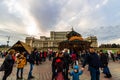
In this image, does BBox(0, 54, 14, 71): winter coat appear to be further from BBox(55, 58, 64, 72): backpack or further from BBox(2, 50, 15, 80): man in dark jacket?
BBox(55, 58, 64, 72): backpack

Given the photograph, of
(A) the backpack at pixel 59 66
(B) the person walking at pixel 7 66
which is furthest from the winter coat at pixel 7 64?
(A) the backpack at pixel 59 66

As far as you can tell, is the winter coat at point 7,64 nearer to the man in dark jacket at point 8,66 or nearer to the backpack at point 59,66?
the man in dark jacket at point 8,66

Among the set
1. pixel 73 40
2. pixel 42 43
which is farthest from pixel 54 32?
pixel 73 40

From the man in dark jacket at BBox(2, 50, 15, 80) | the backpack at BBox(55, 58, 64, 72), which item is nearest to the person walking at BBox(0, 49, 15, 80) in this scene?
the man in dark jacket at BBox(2, 50, 15, 80)

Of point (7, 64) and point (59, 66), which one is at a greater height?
point (7, 64)

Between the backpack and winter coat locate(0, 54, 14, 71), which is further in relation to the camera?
winter coat locate(0, 54, 14, 71)

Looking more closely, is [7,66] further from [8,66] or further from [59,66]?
[59,66]

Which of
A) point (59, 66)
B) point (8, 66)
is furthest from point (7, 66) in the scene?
point (59, 66)

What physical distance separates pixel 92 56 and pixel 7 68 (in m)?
4.00

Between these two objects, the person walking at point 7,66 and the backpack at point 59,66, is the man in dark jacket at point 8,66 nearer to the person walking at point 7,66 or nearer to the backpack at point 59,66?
the person walking at point 7,66

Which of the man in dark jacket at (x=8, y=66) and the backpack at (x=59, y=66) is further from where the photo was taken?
the man in dark jacket at (x=8, y=66)

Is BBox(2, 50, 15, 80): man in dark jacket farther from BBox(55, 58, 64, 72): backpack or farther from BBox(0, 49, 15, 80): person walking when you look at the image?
BBox(55, 58, 64, 72): backpack

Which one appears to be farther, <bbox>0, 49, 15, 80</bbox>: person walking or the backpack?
<bbox>0, 49, 15, 80</bbox>: person walking

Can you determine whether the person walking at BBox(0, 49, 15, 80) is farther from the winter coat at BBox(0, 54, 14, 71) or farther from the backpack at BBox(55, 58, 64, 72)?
the backpack at BBox(55, 58, 64, 72)
